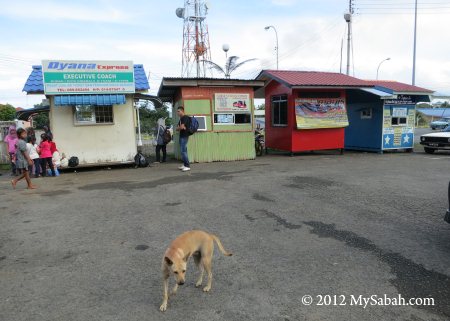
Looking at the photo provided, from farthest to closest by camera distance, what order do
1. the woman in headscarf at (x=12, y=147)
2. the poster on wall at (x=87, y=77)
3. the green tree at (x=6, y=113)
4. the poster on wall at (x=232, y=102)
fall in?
the green tree at (x=6, y=113) → the poster on wall at (x=232, y=102) → the woman in headscarf at (x=12, y=147) → the poster on wall at (x=87, y=77)

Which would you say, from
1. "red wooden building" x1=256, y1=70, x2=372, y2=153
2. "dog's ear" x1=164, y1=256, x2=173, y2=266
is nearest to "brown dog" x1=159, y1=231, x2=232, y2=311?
"dog's ear" x1=164, y1=256, x2=173, y2=266

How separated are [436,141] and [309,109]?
19.6 ft

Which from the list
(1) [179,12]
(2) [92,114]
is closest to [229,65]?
(1) [179,12]

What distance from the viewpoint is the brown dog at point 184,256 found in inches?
116

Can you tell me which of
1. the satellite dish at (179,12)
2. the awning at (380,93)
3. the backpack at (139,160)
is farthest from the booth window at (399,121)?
the satellite dish at (179,12)

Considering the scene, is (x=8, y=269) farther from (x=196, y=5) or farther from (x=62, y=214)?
(x=196, y=5)

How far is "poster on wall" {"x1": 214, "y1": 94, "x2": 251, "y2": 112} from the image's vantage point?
13.3 m

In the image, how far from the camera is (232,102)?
44.2 ft

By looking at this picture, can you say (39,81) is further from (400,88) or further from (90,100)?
→ (400,88)

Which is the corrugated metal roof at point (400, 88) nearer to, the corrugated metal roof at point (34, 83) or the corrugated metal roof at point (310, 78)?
the corrugated metal roof at point (310, 78)

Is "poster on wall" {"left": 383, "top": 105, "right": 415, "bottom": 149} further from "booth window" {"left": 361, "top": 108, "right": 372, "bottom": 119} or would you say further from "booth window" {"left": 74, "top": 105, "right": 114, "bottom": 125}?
"booth window" {"left": 74, "top": 105, "right": 114, "bottom": 125}

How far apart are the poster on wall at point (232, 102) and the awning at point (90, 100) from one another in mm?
3449

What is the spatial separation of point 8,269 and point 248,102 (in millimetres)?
10784

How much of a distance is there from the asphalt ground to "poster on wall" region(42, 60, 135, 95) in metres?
3.88
